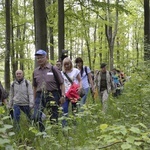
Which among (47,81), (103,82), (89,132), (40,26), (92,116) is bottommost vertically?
(89,132)

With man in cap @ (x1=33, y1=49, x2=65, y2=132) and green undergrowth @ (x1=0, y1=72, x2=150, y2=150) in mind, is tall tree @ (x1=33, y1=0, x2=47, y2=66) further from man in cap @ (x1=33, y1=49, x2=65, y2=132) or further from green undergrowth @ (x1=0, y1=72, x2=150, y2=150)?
man in cap @ (x1=33, y1=49, x2=65, y2=132)

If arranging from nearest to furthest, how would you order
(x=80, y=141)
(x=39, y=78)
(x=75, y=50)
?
(x=80, y=141) < (x=39, y=78) < (x=75, y=50)

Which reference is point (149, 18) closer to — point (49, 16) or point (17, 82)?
point (49, 16)

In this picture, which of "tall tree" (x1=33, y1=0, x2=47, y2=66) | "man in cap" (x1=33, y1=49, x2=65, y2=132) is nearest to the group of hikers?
"man in cap" (x1=33, y1=49, x2=65, y2=132)

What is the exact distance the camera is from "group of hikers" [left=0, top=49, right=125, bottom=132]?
568 cm

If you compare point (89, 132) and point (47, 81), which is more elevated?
point (47, 81)

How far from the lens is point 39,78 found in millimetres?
5836

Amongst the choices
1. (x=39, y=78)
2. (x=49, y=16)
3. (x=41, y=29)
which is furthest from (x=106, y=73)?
(x=49, y=16)

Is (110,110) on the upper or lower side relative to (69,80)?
lower

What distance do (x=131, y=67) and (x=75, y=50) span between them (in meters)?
41.6

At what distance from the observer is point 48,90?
229 inches

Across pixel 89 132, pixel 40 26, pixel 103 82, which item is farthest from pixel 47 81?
pixel 103 82

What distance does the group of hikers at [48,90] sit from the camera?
5.68 m

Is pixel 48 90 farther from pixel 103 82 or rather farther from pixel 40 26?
pixel 103 82
